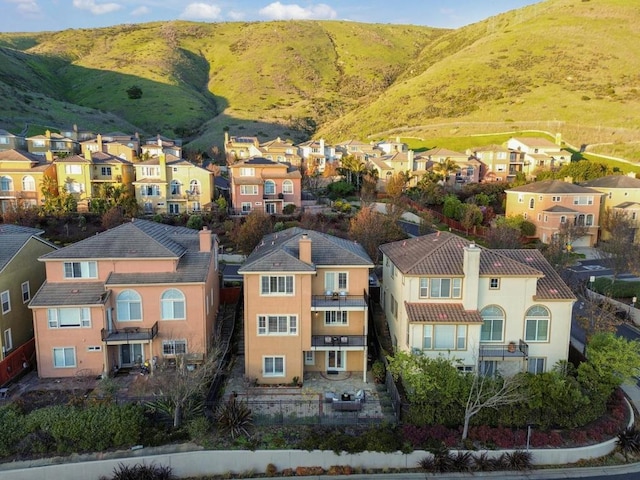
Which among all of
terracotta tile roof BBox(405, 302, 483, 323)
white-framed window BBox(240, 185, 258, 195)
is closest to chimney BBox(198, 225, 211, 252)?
terracotta tile roof BBox(405, 302, 483, 323)

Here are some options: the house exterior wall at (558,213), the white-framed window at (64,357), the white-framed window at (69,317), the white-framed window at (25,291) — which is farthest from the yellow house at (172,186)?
the house exterior wall at (558,213)

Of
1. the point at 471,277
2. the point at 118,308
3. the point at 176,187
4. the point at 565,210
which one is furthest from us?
the point at 176,187

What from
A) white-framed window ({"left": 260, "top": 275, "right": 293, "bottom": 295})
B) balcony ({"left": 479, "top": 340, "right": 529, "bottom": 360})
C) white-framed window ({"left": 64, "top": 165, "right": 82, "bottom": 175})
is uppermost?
white-framed window ({"left": 64, "top": 165, "right": 82, "bottom": 175})

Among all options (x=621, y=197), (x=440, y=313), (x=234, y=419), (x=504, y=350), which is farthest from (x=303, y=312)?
(x=621, y=197)

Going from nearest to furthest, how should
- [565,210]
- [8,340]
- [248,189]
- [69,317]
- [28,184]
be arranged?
[69,317], [8,340], [565,210], [28,184], [248,189]

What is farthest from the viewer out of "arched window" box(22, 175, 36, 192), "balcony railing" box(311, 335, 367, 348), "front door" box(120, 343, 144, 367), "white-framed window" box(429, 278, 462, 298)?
"arched window" box(22, 175, 36, 192)

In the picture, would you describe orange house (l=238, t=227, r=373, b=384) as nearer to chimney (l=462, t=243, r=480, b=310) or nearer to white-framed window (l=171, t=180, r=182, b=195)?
chimney (l=462, t=243, r=480, b=310)

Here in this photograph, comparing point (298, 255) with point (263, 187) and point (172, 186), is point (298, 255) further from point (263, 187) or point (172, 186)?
point (172, 186)
